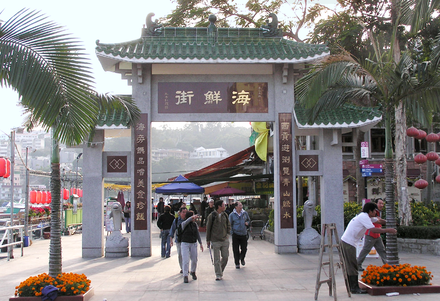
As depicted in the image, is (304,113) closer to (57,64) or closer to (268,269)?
(268,269)

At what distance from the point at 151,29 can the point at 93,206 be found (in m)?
5.50

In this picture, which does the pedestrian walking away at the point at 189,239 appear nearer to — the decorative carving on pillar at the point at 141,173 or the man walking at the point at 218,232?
the man walking at the point at 218,232

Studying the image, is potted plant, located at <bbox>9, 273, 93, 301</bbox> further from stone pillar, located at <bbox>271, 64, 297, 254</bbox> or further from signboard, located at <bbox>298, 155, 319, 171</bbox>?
signboard, located at <bbox>298, 155, 319, 171</bbox>

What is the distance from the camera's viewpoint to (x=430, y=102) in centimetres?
869

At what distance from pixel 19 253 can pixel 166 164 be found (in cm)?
7232

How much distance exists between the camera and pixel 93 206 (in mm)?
12469

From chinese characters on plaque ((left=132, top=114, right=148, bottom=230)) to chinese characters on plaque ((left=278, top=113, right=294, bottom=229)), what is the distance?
378 centimetres

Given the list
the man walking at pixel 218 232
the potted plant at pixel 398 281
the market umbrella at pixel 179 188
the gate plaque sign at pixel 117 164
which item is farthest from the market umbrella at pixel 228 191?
the potted plant at pixel 398 281

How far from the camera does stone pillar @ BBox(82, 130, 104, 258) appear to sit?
490 inches

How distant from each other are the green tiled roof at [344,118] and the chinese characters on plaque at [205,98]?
58.0 inches

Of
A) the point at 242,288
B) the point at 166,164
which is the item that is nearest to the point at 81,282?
the point at 242,288

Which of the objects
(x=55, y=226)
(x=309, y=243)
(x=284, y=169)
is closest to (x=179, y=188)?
(x=284, y=169)

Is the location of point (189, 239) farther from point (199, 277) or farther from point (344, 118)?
point (344, 118)

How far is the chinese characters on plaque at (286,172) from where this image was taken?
12.7m
